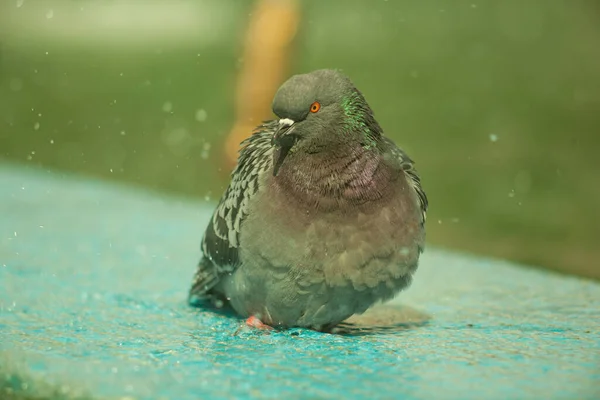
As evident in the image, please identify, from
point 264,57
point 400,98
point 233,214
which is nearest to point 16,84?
point 400,98

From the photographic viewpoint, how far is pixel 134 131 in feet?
49.7

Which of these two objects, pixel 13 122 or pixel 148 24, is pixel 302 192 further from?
pixel 148 24

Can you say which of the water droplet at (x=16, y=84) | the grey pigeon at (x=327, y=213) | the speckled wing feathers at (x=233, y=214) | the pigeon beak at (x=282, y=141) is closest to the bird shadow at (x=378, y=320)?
the speckled wing feathers at (x=233, y=214)

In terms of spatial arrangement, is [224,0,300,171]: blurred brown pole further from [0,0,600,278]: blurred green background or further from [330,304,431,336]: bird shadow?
[330,304,431,336]: bird shadow

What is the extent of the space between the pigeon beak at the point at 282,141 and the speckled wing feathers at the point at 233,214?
3.7 inches

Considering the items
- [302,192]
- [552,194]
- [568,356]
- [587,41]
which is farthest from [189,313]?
[587,41]

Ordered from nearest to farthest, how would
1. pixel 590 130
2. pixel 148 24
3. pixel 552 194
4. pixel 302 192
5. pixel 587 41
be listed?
pixel 302 192, pixel 552 194, pixel 590 130, pixel 587 41, pixel 148 24

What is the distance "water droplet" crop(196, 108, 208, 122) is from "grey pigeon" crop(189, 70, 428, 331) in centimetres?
1115

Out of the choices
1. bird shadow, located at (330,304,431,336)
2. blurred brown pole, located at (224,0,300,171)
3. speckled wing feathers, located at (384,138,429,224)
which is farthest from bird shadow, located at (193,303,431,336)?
blurred brown pole, located at (224,0,300,171)

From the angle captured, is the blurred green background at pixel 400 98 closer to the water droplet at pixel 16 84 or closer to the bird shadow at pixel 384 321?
the water droplet at pixel 16 84

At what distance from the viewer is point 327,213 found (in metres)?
4.61

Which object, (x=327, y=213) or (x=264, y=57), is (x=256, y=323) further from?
(x=264, y=57)

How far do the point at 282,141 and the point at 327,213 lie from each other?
1.44ft

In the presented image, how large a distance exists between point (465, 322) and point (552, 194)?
6.36m
